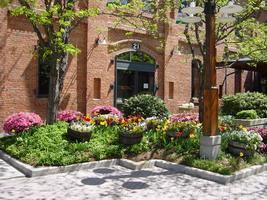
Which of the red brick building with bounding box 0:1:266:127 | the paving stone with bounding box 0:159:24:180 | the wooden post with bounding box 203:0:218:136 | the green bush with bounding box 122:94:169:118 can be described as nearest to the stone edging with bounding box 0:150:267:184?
the paving stone with bounding box 0:159:24:180

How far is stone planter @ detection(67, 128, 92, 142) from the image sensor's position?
1085 centimetres

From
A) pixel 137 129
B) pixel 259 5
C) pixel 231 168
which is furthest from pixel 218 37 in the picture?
pixel 231 168

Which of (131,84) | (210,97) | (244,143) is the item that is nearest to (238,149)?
(244,143)

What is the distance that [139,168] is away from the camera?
9.71 metres

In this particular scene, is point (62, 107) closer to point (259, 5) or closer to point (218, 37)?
point (218, 37)

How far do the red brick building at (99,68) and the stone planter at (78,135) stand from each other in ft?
11.9

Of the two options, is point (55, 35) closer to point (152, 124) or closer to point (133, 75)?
point (152, 124)

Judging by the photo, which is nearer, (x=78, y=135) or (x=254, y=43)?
(x=78, y=135)

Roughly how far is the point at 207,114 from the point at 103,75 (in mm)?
9729

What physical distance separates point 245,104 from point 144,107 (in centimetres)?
472

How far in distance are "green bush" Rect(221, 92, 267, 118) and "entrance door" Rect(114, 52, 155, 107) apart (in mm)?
4572

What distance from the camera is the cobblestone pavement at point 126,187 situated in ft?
24.2

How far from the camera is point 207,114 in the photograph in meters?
9.77

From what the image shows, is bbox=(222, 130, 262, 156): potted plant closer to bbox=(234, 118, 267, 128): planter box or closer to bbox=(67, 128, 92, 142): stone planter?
bbox=(67, 128, 92, 142): stone planter
